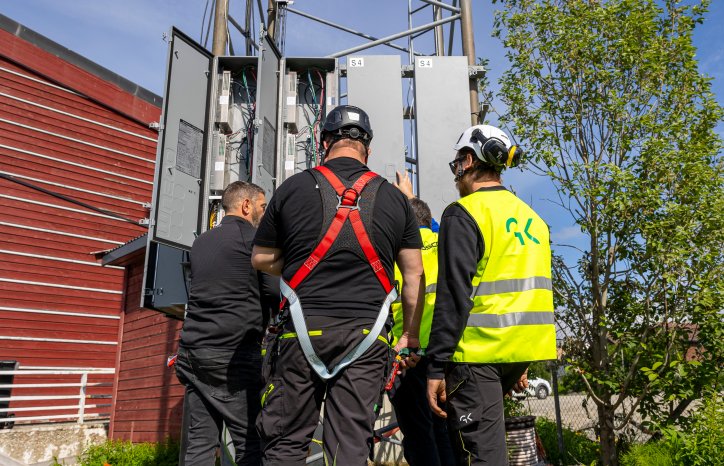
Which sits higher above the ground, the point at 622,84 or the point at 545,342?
the point at 622,84

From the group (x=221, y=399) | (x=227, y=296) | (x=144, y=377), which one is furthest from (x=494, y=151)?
(x=144, y=377)

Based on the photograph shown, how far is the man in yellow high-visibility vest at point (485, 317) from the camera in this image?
2.40 meters

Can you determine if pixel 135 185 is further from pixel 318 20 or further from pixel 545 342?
pixel 545 342

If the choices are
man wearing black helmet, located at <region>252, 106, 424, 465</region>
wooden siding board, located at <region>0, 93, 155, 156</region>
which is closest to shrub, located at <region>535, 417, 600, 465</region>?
man wearing black helmet, located at <region>252, 106, 424, 465</region>

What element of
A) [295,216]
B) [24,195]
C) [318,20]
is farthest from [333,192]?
[24,195]

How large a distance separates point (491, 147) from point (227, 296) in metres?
1.86

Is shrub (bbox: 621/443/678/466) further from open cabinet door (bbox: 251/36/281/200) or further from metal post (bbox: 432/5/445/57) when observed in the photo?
metal post (bbox: 432/5/445/57)

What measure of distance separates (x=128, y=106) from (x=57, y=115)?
Result: 2.12 meters

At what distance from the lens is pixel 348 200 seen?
2.48 meters

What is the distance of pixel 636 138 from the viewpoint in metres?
6.41

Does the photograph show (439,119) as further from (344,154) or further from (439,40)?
(344,154)

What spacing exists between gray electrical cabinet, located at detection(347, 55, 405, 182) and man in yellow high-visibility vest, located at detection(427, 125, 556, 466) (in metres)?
3.32

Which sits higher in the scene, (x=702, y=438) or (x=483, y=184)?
(x=483, y=184)

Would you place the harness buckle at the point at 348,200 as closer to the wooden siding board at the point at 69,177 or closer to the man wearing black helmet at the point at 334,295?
the man wearing black helmet at the point at 334,295
